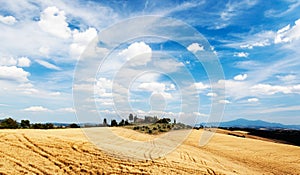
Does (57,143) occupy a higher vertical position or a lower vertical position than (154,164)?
higher

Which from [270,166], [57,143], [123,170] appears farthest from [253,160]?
[57,143]

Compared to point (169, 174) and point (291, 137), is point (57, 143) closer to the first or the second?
point (169, 174)

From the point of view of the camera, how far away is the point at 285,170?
32.4 m

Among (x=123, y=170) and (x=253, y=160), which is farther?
(x=253, y=160)

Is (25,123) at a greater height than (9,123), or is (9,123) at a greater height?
(25,123)

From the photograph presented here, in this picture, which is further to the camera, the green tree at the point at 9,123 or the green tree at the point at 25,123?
the green tree at the point at 25,123

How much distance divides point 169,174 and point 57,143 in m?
10.2

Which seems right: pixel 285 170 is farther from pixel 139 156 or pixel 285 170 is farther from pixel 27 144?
pixel 27 144

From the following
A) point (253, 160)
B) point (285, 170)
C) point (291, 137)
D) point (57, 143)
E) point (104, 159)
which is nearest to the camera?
point (104, 159)

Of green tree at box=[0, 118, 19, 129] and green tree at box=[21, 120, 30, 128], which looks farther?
green tree at box=[21, 120, 30, 128]

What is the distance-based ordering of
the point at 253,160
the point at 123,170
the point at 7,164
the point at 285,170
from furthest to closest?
the point at 253,160
the point at 285,170
the point at 123,170
the point at 7,164

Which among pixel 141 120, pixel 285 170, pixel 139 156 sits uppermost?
pixel 141 120

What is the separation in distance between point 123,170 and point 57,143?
7279 millimetres

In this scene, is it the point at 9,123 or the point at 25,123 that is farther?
the point at 25,123
